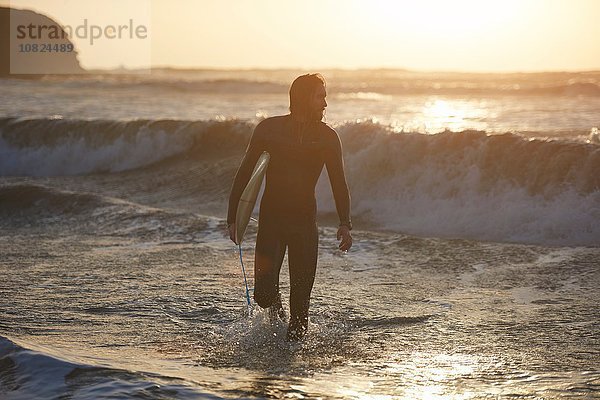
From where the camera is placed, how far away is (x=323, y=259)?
10297mm

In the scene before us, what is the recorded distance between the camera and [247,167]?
20.1 feet

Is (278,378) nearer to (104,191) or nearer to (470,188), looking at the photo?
(470,188)

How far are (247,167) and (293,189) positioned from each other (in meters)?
0.35

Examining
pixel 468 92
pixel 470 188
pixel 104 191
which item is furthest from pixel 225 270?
pixel 468 92

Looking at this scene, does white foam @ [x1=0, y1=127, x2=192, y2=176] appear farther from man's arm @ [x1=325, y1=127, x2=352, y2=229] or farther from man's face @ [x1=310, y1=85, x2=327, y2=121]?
man's face @ [x1=310, y1=85, x2=327, y2=121]

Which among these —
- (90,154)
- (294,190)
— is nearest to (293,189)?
(294,190)

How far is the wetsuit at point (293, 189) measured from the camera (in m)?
6.00

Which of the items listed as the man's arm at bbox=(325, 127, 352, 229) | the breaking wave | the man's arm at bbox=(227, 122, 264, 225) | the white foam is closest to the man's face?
the man's arm at bbox=(325, 127, 352, 229)

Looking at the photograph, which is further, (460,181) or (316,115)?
(460,181)

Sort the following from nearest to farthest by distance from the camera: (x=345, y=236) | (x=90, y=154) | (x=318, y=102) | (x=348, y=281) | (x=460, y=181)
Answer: (x=318, y=102), (x=345, y=236), (x=348, y=281), (x=460, y=181), (x=90, y=154)

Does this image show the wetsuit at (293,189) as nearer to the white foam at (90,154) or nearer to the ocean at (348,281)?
the ocean at (348,281)

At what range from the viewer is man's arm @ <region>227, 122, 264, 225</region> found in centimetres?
604

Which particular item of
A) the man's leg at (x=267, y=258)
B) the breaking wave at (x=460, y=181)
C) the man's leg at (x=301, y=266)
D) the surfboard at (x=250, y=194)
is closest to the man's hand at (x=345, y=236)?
the man's leg at (x=301, y=266)

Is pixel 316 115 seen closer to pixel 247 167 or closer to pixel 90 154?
pixel 247 167
